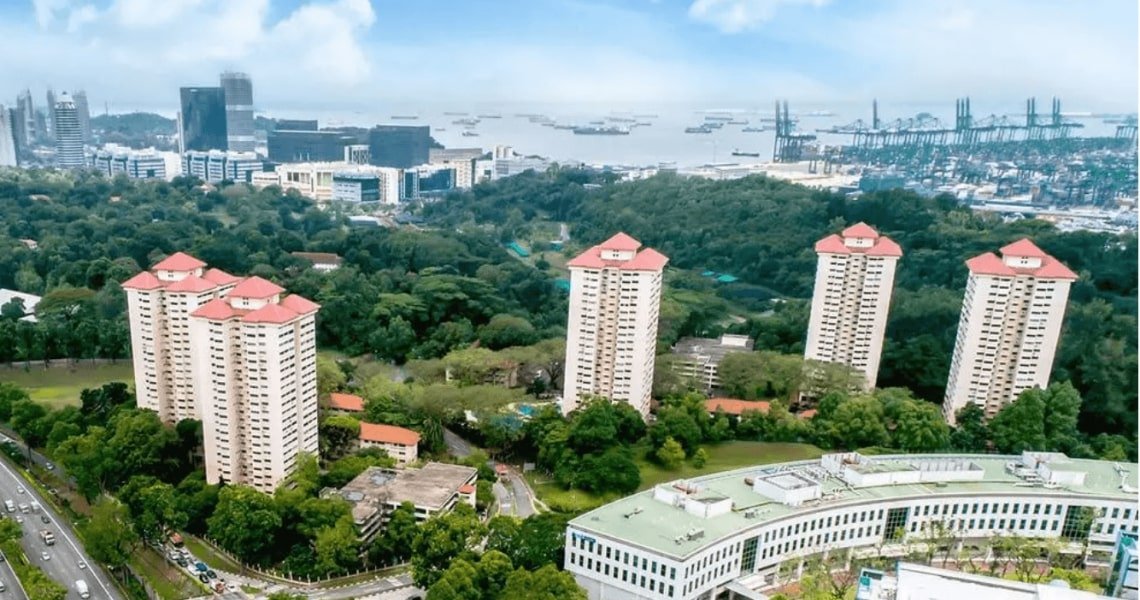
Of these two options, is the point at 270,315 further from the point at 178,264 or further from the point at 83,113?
the point at 83,113

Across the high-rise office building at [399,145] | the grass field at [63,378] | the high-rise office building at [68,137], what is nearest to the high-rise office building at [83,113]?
the high-rise office building at [68,137]

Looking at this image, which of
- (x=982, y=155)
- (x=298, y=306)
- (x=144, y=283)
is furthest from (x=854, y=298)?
A: (x=982, y=155)

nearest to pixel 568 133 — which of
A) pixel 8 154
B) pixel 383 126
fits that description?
pixel 383 126

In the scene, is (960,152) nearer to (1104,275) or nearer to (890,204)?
(890,204)

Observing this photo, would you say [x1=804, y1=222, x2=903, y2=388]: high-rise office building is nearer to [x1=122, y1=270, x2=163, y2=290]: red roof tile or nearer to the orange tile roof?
the orange tile roof

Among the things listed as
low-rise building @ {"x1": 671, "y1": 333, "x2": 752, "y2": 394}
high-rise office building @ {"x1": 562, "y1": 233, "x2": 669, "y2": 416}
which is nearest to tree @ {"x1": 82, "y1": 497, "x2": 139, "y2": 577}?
high-rise office building @ {"x1": 562, "y1": 233, "x2": 669, "y2": 416}

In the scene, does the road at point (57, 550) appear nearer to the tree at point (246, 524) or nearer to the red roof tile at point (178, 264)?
the tree at point (246, 524)
